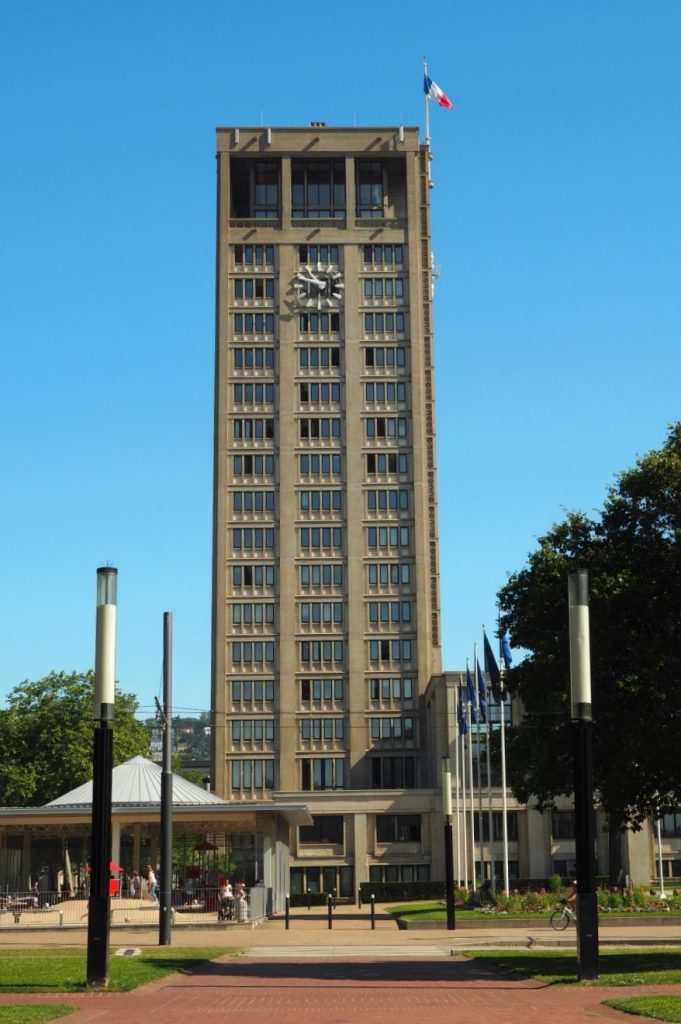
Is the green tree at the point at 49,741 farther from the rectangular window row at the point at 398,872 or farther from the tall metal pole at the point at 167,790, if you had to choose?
the tall metal pole at the point at 167,790

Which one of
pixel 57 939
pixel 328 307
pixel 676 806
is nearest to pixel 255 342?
pixel 328 307

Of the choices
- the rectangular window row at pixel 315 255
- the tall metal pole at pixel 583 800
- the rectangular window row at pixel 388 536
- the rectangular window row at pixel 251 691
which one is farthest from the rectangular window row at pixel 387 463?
the tall metal pole at pixel 583 800

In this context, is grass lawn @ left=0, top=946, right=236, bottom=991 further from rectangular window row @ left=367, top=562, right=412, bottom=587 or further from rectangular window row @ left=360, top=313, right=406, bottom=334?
rectangular window row @ left=360, top=313, right=406, bottom=334

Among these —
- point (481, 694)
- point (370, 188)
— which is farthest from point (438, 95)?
point (481, 694)

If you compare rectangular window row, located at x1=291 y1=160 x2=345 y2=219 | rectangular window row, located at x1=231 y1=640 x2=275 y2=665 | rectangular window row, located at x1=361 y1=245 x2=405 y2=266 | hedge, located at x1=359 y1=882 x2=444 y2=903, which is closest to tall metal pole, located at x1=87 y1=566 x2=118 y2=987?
hedge, located at x1=359 y1=882 x2=444 y2=903

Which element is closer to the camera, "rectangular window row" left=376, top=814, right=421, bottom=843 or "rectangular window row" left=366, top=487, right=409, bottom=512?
"rectangular window row" left=376, top=814, right=421, bottom=843

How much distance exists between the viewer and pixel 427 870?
339 feet

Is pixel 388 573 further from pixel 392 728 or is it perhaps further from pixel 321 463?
pixel 392 728

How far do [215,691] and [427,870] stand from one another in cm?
2183

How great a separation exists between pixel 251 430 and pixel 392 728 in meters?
27.4

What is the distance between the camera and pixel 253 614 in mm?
111438

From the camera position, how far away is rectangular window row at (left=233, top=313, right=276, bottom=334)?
4582 inches

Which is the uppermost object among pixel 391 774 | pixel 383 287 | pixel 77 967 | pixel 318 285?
pixel 383 287

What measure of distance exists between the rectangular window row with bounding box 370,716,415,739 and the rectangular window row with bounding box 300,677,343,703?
3.48 m
